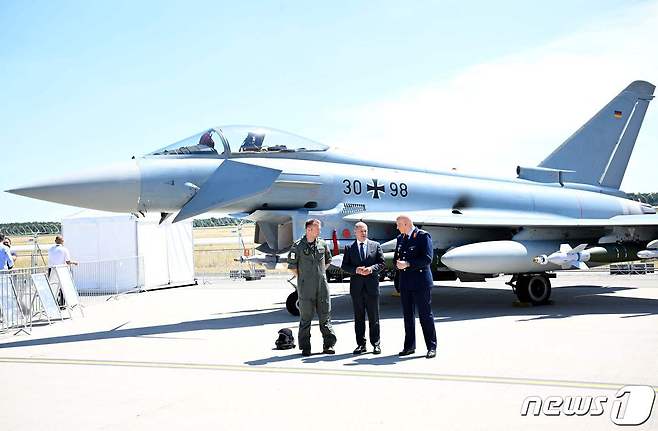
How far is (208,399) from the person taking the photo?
5.48 meters

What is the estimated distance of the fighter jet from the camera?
10.3m

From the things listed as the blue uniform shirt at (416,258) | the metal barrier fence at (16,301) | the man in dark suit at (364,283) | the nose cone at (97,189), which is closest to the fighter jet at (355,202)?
the nose cone at (97,189)

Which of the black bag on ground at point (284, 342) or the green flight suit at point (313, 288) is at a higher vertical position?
the green flight suit at point (313, 288)

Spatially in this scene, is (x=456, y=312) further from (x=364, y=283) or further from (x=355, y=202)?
(x=364, y=283)

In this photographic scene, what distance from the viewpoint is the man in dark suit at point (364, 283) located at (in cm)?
751

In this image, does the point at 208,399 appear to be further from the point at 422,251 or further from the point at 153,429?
the point at 422,251

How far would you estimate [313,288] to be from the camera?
25.0ft

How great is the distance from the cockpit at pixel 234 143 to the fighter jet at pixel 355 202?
0.02 metres

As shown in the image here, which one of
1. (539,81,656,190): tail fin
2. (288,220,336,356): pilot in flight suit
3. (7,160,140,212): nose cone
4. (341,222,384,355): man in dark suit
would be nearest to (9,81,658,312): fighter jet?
(7,160,140,212): nose cone

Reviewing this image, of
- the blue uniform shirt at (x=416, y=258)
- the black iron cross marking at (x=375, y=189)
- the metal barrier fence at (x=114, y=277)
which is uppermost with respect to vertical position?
the black iron cross marking at (x=375, y=189)

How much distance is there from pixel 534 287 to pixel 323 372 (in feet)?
22.7

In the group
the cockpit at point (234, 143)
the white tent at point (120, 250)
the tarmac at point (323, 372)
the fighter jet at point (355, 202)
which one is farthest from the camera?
the white tent at point (120, 250)

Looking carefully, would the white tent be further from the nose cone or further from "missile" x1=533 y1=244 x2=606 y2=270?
"missile" x1=533 y1=244 x2=606 y2=270

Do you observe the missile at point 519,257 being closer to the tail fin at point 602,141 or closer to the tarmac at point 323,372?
the tarmac at point 323,372
